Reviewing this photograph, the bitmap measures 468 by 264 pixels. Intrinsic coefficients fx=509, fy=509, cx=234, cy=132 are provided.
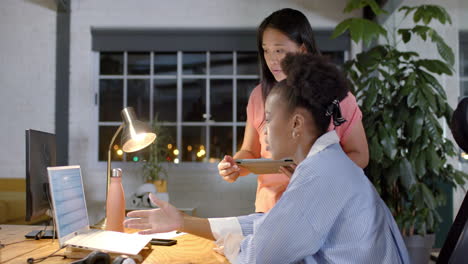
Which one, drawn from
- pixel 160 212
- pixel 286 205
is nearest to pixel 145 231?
pixel 160 212

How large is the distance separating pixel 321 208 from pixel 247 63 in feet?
13.8

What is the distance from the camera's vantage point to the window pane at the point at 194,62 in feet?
17.1

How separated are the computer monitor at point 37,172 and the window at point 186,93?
10.7ft

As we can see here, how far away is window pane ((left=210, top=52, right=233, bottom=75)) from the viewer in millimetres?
5188

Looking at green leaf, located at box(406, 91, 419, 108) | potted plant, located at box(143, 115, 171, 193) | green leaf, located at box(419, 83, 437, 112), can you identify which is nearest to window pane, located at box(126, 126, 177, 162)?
potted plant, located at box(143, 115, 171, 193)

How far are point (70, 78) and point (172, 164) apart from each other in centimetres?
134

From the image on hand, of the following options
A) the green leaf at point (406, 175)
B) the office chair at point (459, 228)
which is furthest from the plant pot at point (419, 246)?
the office chair at point (459, 228)

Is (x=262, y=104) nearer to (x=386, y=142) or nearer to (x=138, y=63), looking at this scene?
(x=386, y=142)

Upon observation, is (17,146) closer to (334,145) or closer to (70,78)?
(70,78)

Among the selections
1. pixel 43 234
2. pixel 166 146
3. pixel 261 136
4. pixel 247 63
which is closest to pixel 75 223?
pixel 43 234

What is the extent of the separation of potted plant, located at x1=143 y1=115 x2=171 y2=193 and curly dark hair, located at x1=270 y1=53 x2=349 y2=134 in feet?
11.4

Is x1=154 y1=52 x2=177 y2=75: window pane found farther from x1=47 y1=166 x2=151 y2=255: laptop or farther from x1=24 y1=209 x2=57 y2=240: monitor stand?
x1=47 y1=166 x2=151 y2=255: laptop

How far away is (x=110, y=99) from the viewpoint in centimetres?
520

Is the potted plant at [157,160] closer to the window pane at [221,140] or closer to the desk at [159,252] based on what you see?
the window pane at [221,140]
